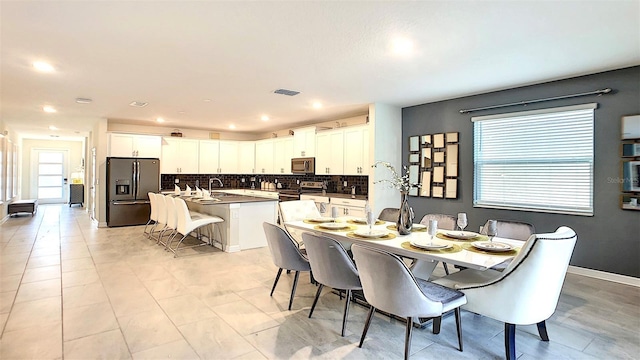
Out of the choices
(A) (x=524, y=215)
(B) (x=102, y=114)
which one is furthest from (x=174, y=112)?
(A) (x=524, y=215)

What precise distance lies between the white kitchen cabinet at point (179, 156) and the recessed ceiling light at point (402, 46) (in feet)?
21.3

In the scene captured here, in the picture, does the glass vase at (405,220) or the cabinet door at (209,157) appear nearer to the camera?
the glass vase at (405,220)

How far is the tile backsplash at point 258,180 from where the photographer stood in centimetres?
706

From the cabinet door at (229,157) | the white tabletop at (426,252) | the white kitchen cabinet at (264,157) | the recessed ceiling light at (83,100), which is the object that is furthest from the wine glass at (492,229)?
the cabinet door at (229,157)

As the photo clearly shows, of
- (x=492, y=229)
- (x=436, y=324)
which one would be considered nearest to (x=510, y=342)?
(x=436, y=324)

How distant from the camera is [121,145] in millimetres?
7617

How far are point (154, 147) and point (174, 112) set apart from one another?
1.73 m

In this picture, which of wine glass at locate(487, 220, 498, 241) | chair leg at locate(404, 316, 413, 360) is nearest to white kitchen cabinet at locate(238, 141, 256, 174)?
wine glass at locate(487, 220, 498, 241)

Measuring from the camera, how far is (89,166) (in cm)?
999

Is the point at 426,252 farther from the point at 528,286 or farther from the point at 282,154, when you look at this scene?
the point at 282,154

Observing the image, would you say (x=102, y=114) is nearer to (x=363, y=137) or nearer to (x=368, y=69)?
(x=363, y=137)

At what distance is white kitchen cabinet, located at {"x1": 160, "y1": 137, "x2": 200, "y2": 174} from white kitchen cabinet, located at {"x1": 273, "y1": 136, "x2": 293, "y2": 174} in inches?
78.8

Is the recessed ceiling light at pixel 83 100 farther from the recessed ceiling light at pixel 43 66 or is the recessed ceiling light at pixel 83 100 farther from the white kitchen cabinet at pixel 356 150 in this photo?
the white kitchen cabinet at pixel 356 150

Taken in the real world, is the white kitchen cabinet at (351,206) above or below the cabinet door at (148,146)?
below
